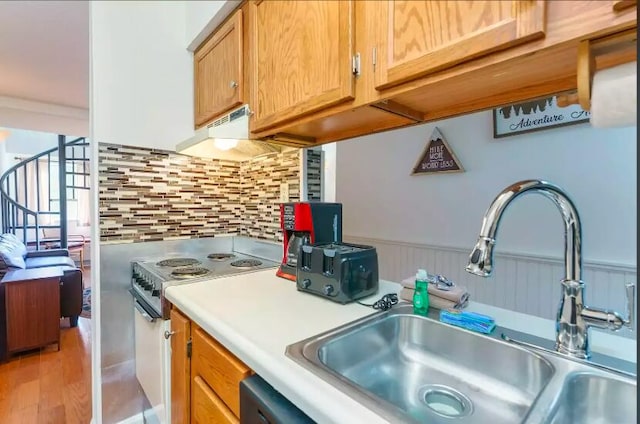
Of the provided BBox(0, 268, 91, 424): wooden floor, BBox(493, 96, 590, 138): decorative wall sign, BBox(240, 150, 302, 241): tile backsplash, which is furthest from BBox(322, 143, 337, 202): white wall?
BBox(0, 268, 91, 424): wooden floor

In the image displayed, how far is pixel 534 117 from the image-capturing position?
1.97 metres

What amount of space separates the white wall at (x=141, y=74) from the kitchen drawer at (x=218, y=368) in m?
1.12

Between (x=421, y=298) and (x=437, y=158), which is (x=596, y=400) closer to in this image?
(x=421, y=298)

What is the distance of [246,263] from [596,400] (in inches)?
52.5

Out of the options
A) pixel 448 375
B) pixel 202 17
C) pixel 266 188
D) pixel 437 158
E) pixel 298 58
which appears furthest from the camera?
pixel 437 158

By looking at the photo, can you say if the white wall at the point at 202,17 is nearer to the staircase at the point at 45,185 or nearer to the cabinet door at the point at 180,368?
the cabinet door at the point at 180,368

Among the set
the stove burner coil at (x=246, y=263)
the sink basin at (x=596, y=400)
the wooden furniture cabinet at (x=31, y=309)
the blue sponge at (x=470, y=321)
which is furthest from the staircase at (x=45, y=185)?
the sink basin at (x=596, y=400)

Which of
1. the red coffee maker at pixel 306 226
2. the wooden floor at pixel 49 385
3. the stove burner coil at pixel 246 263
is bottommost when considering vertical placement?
the wooden floor at pixel 49 385

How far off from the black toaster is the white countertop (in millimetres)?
33

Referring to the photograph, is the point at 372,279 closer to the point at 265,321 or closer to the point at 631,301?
the point at 265,321

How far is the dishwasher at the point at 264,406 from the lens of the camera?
59 centimetres

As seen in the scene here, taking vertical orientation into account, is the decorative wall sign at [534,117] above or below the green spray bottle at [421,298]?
above

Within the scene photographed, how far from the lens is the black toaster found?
39.0 inches

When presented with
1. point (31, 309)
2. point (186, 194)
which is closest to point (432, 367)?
point (186, 194)
